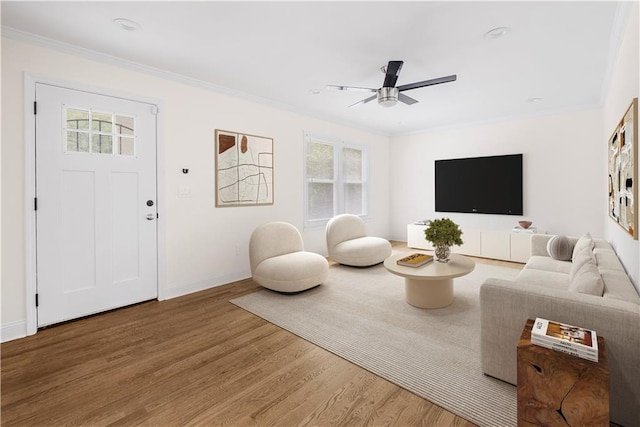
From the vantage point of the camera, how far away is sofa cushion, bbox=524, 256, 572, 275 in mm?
3093

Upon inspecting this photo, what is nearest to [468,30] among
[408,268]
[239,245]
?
[408,268]

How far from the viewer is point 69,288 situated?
2.91 m

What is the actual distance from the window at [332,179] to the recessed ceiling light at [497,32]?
303 cm

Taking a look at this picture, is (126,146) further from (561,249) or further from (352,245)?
(561,249)

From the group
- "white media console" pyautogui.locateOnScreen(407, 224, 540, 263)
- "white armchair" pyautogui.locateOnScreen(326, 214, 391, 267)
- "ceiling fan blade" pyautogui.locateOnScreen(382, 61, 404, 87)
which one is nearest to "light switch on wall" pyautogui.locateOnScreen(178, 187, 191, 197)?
"white armchair" pyautogui.locateOnScreen(326, 214, 391, 267)

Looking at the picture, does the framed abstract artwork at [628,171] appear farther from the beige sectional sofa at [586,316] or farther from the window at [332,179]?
the window at [332,179]

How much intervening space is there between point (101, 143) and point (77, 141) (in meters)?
0.19

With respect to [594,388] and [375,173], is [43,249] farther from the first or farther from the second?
[375,173]

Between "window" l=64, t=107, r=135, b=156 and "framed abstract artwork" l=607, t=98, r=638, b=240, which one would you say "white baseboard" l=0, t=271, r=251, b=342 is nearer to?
"window" l=64, t=107, r=135, b=156

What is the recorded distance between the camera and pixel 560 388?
136cm

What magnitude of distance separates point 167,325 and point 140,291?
782mm

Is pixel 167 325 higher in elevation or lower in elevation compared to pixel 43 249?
lower

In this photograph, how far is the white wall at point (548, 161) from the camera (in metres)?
4.79

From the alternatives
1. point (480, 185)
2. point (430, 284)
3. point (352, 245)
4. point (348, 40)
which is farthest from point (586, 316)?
point (480, 185)
